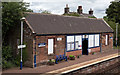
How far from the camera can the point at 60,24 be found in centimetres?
1908

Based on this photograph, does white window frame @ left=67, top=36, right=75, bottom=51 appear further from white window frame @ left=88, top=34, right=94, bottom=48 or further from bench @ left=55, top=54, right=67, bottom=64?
white window frame @ left=88, top=34, right=94, bottom=48

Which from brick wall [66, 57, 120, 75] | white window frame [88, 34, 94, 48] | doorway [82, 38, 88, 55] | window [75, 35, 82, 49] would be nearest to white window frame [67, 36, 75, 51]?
window [75, 35, 82, 49]

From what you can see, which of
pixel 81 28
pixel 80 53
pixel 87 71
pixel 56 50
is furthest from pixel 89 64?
pixel 81 28

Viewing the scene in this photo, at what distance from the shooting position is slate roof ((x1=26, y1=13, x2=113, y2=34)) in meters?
16.2

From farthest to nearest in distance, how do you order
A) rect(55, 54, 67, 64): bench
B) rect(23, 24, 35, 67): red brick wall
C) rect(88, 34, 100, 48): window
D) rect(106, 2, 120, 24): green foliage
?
rect(106, 2, 120, 24): green foliage < rect(88, 34, 100, 48): window < rect(55, 54, 67, 64): bench < rect(23, 24, 35, 67): red brick wall

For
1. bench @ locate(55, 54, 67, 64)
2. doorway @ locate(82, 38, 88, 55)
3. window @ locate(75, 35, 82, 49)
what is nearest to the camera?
bench @ locate(55, 54, 67, 64)

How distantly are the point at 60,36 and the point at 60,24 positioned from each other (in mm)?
2031

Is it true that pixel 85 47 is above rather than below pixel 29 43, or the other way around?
below

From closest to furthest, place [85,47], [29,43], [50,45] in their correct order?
[29,43]
[50,45]
[85,47]

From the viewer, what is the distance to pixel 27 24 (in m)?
15.1

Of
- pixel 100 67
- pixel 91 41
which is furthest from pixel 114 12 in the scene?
pixel 100 67

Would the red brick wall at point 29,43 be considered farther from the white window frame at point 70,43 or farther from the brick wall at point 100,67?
the white window frame at point 70,43

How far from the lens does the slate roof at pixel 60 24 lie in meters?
16.2

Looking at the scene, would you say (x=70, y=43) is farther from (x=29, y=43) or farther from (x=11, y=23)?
(x=11, y=23)
